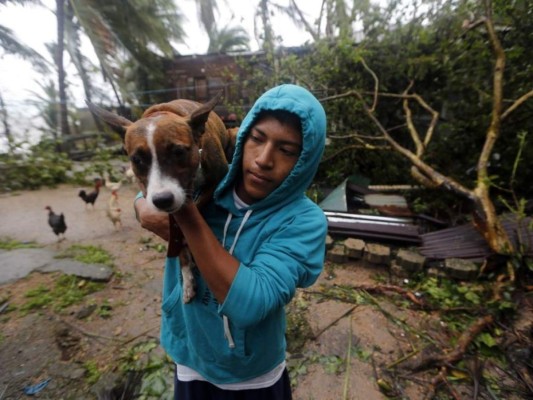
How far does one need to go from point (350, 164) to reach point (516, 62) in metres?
3.33

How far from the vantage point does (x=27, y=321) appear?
3.04 meters

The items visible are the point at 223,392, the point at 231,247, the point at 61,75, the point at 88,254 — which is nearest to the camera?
the point at 231,247

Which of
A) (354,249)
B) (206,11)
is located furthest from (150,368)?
(206,11)

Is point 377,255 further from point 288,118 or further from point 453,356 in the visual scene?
point 288,118

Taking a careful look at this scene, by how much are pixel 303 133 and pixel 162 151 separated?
590mm

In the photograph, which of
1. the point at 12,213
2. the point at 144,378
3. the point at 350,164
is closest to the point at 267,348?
the point at 144,378

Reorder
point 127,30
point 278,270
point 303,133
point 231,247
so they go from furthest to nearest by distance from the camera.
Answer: point 127,30 → point 231,247 → point 303,133 → point 278,270

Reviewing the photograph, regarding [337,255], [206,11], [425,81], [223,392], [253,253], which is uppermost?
[206,11]

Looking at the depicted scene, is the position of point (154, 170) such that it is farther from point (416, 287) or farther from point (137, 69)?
point (137, 69)

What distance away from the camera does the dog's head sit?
1.18 meters

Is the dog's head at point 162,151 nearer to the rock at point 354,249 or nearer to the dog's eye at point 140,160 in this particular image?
the dog's eye at point 140,160

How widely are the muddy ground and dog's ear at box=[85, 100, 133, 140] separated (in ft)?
6.91

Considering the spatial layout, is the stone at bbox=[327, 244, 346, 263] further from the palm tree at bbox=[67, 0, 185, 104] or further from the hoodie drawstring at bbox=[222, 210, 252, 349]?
the palm tree at bbox=[67, 0, 185, 104]

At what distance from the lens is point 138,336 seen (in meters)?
2.87
